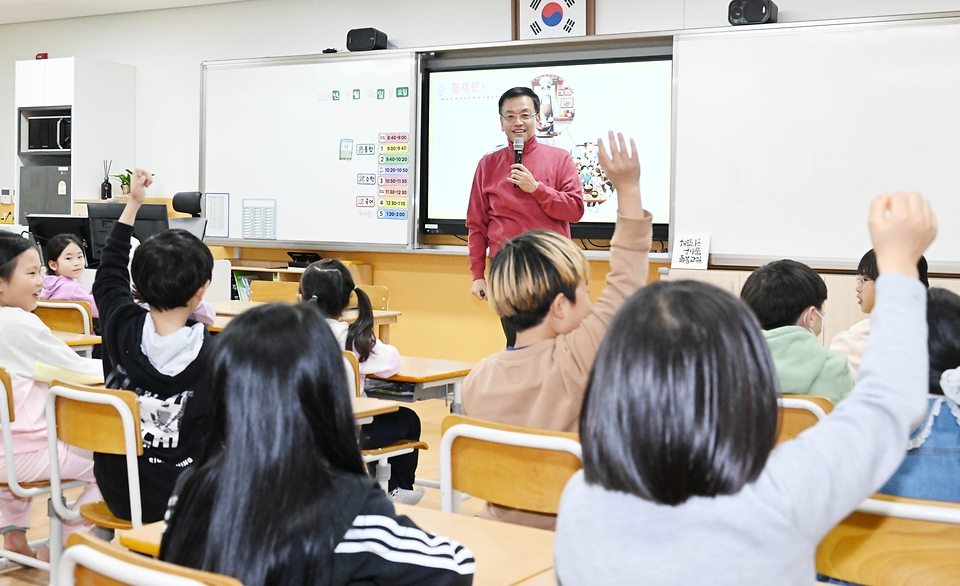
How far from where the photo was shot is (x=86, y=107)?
7.75 meters

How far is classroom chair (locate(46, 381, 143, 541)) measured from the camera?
2.16 meters

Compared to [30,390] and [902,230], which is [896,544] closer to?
[902,230]

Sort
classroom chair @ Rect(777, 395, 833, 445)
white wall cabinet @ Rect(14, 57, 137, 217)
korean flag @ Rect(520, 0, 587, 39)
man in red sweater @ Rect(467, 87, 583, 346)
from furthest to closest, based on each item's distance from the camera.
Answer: white wall cabinet @ Rect(14, 57, 137, 217), korean flag @ Rect(520, 0, 587, 39), man in red sweater @ Rect(467, 87, 583, 346), classroom chair @ Rect(777, 395, 833, 445)

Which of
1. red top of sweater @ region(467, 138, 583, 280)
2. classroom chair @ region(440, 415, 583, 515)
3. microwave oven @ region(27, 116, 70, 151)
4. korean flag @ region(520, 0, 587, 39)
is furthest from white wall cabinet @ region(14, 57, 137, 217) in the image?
classroom chair @ region(440, 415, 583, 515)

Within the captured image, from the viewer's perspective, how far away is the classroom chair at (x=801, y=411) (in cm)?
198

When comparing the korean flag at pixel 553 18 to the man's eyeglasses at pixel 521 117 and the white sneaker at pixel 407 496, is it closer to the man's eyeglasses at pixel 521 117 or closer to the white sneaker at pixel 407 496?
the man's eyeglasses at pixel 521 117

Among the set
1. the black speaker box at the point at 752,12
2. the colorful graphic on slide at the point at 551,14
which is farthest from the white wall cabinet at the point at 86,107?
the black speaker box at the point at 752,12

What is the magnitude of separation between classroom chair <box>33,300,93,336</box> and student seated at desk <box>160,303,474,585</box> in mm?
3461

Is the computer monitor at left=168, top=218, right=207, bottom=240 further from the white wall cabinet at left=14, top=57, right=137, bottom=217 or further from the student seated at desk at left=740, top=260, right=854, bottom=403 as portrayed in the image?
the student seated at desk at left=740, top=260, right=854, bottom=403

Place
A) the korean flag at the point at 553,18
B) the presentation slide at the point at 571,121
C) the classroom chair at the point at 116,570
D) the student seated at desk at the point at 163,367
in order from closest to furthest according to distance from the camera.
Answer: the classroom chair at the point at 116,570 → the student seated at desk at the point at 163,367 → the presentation slide at the point at 571,121 → the korean flag at the point at 553,18

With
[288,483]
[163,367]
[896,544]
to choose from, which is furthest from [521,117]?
[288,483]

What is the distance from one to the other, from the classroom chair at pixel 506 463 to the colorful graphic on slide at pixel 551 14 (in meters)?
4.86

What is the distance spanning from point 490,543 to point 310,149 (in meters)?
5.70

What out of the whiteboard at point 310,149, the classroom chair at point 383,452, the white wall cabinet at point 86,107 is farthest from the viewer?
the white wall cabinet at point 86,107
